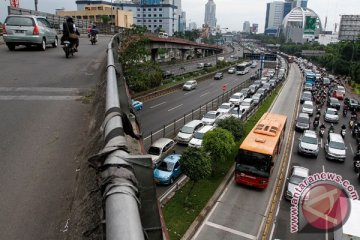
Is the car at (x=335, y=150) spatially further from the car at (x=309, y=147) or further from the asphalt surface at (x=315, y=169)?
the car at (x=309, y=147)

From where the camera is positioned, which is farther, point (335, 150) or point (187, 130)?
point (187, 130)

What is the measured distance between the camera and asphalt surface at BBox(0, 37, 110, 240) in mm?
2977

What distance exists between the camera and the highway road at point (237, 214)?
13.3 meters

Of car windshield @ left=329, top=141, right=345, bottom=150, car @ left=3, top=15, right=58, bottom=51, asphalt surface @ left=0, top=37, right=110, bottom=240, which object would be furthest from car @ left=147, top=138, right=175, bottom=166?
car windshield @ left=329, top=141, right=345, bottom=150

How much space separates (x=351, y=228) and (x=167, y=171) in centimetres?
904

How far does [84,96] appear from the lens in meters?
7.49

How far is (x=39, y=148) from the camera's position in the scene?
4.67m

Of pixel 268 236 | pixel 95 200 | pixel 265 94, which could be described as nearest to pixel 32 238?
pixel 95 200

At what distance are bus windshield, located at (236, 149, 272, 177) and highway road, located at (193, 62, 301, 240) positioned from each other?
3.85 ft

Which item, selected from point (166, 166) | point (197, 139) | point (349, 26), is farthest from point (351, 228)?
point (349, 26)

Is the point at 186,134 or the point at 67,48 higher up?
the point at 67,48

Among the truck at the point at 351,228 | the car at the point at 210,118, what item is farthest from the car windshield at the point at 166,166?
the car at the point at 210,118

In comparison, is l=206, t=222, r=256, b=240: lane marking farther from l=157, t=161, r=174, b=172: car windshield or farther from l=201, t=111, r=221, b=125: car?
l=201, t=111, r=221, b=125: car

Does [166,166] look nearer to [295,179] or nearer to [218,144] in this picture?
[218,144]
